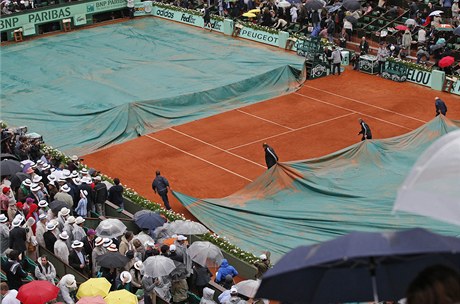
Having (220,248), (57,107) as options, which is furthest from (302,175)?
(57,107)

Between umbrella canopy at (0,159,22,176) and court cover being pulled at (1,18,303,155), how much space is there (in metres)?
6.03

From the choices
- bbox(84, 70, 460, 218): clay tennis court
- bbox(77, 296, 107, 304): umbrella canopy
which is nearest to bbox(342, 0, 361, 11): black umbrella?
bbox(84, 70, 460, 218): clay tennis court

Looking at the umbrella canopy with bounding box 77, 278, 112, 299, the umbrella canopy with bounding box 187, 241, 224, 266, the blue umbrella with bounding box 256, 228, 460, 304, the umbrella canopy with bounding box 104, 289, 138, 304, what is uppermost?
the blue umbrella with bounding box 256, 228, 460, 304

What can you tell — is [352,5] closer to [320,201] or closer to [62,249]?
[320,201]

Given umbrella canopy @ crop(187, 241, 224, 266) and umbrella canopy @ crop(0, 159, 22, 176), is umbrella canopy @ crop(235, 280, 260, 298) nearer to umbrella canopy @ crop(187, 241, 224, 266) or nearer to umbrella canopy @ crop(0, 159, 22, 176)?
umbrella canopy @ crop(187, 241, 224, 266)

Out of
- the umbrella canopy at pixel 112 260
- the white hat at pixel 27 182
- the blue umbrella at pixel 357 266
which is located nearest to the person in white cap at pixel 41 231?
the umbrella canopy at pixel 112 260

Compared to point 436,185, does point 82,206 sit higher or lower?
lower

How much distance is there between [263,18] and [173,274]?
91.6 feet

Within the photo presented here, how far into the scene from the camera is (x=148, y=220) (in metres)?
19.3

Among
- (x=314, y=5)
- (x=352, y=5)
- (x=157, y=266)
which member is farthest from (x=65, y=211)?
(x=352, y=5)

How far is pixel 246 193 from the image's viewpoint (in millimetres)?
22922

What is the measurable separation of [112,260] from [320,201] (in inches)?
304

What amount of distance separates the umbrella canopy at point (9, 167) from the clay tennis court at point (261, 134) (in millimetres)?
4481

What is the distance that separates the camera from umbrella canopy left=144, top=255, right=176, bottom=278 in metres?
15.4
